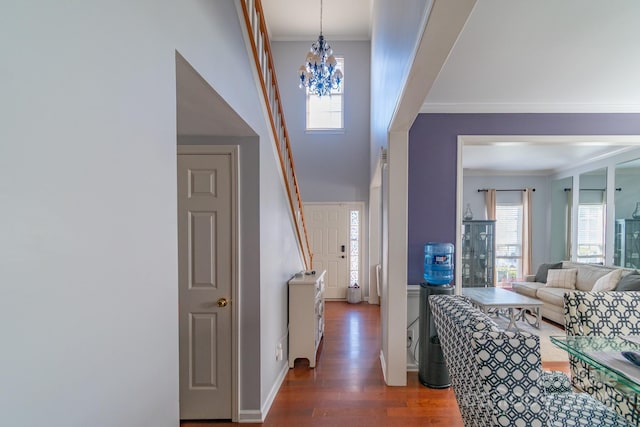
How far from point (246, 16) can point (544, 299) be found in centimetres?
573

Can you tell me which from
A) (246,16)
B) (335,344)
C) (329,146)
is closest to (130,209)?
(246,16)

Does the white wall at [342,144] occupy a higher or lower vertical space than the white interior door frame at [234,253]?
higher

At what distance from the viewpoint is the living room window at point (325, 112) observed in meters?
6.85

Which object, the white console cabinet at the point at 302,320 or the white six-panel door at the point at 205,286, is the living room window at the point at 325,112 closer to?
the white console cabinet at the point at 302,320

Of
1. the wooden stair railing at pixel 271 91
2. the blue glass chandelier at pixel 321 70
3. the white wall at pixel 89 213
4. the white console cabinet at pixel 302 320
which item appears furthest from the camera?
the blue glass chandelier at pixel 321 70

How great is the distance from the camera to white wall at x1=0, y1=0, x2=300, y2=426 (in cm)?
60

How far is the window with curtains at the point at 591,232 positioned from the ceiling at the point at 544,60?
3.26m

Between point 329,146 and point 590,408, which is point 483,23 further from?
point 329,146

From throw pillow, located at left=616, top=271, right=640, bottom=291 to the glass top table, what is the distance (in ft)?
8.74

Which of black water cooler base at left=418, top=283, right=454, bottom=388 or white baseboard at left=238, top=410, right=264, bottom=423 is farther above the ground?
black water cooler base at left=418, top=283, right=454, bottom=388

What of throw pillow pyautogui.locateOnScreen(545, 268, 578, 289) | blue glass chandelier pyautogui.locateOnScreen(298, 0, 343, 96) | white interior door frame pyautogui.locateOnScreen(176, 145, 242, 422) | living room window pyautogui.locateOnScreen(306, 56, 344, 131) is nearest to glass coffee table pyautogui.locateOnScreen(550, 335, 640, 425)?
white interior door frame pyautogui.locateOnScreen(176, 145, 242, 422)

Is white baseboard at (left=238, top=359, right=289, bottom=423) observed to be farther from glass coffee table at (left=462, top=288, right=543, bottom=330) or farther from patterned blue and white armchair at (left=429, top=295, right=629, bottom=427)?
glass coffee table at (left=462, top=288, right=543, bottom=330)

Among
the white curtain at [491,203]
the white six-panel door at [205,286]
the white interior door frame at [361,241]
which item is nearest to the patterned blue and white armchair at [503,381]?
the white six-panel door at [205,286]

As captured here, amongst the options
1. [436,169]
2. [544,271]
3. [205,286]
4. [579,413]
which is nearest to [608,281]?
[544,271]
